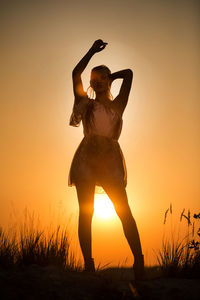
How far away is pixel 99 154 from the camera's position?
3693mm

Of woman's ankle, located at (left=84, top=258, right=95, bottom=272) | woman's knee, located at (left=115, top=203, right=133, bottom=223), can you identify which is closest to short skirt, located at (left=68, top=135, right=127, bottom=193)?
woman's knee, located at (left=115, top=203, right=133, bottom=223)

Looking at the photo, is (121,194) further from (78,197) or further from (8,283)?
(8,283)

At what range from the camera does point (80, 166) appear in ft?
12.0

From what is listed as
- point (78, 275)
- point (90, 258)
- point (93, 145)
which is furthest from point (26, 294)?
point (93, 145)

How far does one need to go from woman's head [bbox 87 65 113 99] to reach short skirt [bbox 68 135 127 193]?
570mm

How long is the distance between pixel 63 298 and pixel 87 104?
1973 millimetres

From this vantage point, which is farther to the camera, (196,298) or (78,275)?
(78,275)

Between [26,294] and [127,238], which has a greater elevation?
[127,238]

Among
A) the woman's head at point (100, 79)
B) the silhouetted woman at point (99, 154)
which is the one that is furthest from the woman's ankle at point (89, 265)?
the woman's head at point (100, 79)

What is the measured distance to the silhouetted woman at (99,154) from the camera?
11.6ft

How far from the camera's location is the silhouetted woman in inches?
139

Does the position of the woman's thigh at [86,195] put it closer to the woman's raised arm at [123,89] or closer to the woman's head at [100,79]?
the woman's raised arm at [123,89]

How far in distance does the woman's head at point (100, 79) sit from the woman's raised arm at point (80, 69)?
17 centimetres

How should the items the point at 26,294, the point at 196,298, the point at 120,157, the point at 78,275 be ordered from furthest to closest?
the point at 120,157, the point at 78,275, the point at 196,298, the point at 26,294
